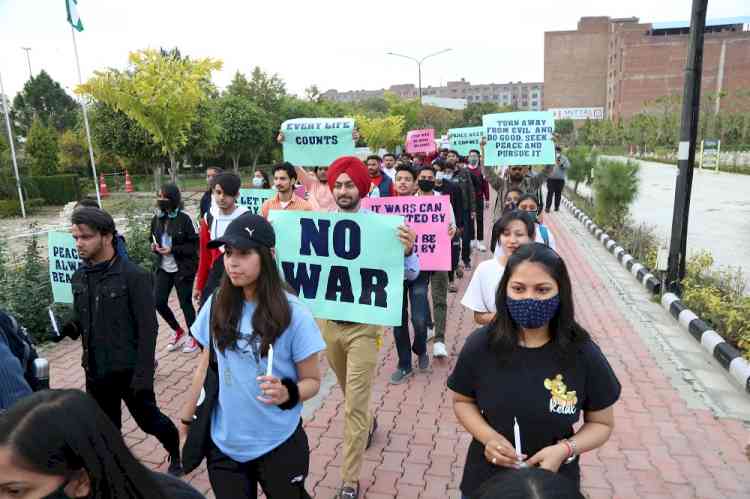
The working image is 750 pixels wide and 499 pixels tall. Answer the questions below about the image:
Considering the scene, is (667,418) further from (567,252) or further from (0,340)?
(567,252)

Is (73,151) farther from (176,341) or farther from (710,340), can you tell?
(710,340)

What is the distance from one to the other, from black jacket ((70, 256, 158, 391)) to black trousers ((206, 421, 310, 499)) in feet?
3.65

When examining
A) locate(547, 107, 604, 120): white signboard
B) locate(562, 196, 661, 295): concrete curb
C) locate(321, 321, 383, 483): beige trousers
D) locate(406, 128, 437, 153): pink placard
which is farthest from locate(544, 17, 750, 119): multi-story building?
locate(321, 321, 383, 483): beige trousers

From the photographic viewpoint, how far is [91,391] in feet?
11.0

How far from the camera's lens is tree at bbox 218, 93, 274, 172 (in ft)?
113

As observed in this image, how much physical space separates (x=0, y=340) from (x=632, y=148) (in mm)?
63757

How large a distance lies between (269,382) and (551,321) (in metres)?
1.10

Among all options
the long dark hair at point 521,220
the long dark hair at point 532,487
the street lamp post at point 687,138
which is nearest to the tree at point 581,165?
the street lamp post at point 687,138

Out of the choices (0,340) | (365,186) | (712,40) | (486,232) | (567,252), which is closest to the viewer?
(0,340)

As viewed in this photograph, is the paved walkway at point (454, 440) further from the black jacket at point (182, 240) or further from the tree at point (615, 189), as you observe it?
the tree at point (615, 189)

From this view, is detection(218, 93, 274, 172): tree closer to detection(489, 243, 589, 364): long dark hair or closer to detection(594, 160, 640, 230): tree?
detection(594, 160, 640, 230): tree

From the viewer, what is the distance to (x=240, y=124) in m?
34.5

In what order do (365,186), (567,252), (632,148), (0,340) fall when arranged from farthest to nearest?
(632,148), (567,252), (365,186), (0,340)

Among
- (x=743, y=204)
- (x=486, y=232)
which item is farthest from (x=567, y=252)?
(x=743, y=204)
